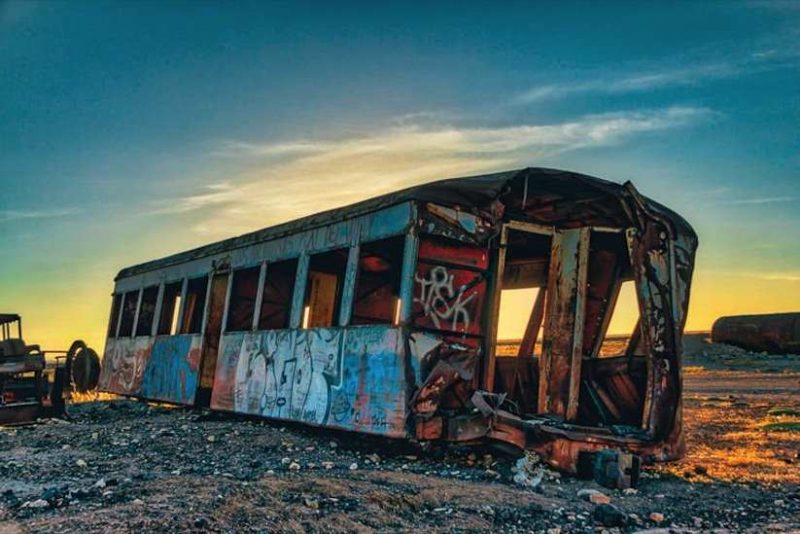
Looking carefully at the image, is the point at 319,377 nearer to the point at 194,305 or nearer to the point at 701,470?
the point at 701,470

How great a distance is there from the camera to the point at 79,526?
4461 mm

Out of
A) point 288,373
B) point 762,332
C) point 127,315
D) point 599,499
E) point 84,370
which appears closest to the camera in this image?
point 599,499

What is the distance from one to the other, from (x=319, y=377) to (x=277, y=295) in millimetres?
2922

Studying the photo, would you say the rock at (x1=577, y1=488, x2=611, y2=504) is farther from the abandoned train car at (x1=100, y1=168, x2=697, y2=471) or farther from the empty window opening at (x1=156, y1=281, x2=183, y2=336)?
the empty window opening at (x1=156, y1=281, x2=183, y2=336)

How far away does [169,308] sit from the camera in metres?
15.8

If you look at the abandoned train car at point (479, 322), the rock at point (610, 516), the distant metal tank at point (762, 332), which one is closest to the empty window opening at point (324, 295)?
the abandoned train car at point (479, 322)

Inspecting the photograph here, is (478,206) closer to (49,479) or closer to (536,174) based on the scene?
(536,174)

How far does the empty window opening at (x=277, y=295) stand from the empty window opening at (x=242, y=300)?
2.29ft

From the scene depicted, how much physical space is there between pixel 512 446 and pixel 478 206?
2.94 m

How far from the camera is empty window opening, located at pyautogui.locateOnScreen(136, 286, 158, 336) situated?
55.1 ft

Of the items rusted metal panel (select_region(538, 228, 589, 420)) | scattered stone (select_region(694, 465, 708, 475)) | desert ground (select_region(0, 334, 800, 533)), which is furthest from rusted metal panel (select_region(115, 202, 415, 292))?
scattered stone (select_region(694, 465, 708, 475))

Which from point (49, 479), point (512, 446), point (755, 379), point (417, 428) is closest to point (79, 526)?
point (49, 479)

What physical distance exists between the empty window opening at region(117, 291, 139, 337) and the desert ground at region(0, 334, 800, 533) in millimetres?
6606

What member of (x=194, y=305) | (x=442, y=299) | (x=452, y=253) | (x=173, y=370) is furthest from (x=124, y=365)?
(x=452, y=253)
